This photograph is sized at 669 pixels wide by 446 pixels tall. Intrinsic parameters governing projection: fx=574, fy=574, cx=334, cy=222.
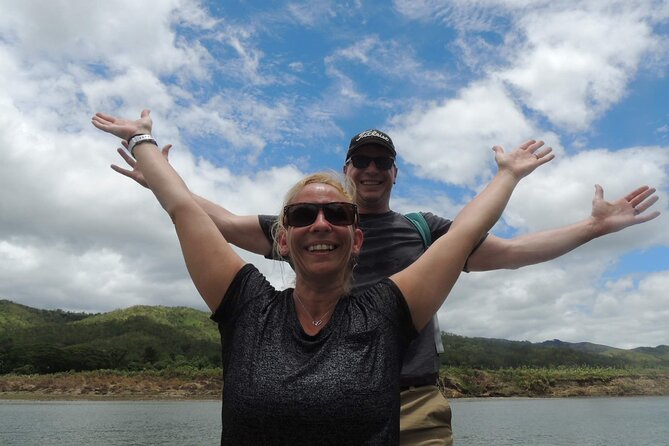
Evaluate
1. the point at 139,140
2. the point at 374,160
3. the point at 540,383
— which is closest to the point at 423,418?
the point at 374,160

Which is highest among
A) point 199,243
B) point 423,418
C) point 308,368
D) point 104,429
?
point 199,243

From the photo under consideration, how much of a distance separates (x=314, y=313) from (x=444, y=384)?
8891 cm

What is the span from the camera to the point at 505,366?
11656 cm

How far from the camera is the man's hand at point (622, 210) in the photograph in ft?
9.02

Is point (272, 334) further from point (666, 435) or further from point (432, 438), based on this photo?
point (666, 435)

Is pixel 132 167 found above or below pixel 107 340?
below

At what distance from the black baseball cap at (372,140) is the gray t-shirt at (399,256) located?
39 cm

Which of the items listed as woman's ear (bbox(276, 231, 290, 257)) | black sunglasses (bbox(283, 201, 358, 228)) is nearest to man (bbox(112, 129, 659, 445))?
woman's ear (bbox(276, 231, 290, 257))

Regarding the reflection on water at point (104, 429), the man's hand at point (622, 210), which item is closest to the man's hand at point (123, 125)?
the man's hand at point (622, 210)

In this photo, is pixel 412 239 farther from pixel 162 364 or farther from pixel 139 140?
pixel 162 364

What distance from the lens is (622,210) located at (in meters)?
2.79

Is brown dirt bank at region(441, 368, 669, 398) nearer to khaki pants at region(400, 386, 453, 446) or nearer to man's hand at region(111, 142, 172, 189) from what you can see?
khaki pants at region(400, 386, 453, 446)

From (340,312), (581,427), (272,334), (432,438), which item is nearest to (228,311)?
(272,334)

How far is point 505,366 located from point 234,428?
123342 millimetres
